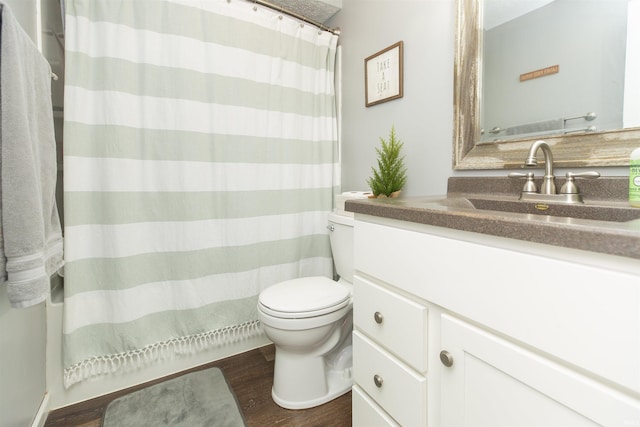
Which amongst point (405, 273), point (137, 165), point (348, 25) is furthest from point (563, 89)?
point (137, 165)

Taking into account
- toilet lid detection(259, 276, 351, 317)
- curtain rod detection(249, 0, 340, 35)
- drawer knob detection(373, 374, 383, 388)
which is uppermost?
curtain rod detection(249, 0, 340, 35)

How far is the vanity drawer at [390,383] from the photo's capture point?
794 mm

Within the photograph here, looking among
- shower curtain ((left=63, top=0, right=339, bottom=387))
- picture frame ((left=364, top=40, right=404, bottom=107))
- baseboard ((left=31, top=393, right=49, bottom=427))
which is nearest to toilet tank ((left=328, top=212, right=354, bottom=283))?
shower curtain ((left=63, top=0, right=339, bottom=387))

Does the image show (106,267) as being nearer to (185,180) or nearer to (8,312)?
(8,312)

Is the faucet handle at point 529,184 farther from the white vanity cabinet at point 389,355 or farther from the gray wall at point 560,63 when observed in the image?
the white vanity cabinet at point 389,355

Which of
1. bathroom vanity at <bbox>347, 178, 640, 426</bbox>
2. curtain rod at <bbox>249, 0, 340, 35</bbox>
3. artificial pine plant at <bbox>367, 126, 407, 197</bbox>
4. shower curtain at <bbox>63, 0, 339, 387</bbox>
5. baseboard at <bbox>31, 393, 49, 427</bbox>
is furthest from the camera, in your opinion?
curtain rod at <bbox>249, 0, 340, 35</bbox>

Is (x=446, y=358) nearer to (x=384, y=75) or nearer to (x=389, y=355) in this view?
(x=389, y=355)

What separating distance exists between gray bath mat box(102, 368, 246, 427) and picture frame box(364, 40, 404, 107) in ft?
5.34

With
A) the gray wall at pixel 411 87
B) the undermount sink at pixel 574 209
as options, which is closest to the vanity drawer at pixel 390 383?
the undermount sink at pixel 574 209

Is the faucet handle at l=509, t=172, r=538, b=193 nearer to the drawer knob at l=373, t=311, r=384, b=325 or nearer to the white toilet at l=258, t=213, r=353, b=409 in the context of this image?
the drawer knob at l=373, t=311, r=384, b=325

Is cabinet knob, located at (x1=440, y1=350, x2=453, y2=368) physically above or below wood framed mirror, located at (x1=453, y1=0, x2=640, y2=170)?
below

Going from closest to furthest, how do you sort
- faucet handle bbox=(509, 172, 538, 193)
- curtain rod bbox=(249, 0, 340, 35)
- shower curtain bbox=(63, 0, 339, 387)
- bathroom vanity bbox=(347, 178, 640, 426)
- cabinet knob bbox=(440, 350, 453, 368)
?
bathroom vanity bbox=(347, 178, 640, 426), cabinet knob bbox=(440, 350, 453, 368), faucet handle bbox=(509, 172, 538, 193), shower curtain bbox=(63, 0, 339, 387), curtain rod bbox=(249, 0, 340, 35)

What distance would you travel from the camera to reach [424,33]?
1.41 meters

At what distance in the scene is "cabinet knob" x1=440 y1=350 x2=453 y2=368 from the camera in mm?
705
